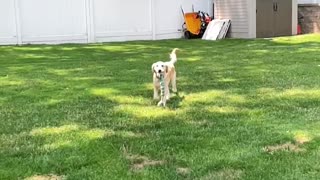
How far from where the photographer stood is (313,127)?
4727 millimetres

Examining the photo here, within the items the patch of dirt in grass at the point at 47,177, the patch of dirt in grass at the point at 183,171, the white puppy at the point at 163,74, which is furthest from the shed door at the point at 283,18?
the patch of dirt in grass at the point at 47,177

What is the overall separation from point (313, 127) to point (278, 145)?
642 mm

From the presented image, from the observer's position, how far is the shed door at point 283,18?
59.2 feet

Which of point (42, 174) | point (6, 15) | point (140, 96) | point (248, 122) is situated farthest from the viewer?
point (6, 15)

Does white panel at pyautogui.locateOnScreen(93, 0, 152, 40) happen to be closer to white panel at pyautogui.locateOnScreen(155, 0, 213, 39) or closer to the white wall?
white panel at pyautogui.locateOnScreen(155, 0, 213, 39)

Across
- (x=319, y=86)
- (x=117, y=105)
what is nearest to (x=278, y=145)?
(x=117, y=105)

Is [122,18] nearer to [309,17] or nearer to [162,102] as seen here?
[309,17]

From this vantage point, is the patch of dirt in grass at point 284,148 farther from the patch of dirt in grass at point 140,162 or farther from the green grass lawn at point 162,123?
the patch of dirt in grass at point 140,162

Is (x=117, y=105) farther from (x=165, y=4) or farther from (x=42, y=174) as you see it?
(x=165, y=4)

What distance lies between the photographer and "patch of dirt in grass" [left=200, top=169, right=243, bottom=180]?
138 inches

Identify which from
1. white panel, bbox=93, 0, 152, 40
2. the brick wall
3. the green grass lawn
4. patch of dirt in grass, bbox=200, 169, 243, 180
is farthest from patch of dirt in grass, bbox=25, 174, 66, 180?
the brick wall

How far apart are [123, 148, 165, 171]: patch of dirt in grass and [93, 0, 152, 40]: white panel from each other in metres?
14.1

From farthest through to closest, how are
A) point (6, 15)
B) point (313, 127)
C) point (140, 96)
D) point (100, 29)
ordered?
point (100, 29), point (6, 15), point (140, 96), point (313, 127)

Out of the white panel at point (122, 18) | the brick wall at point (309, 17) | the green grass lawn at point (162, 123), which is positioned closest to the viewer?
the green grass lawn at point (162, 123)
